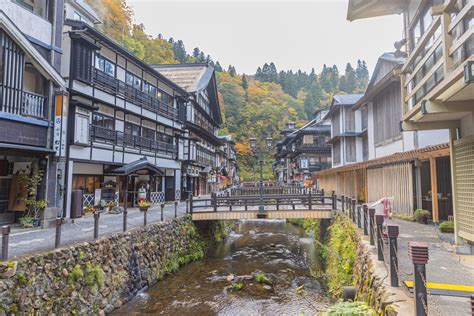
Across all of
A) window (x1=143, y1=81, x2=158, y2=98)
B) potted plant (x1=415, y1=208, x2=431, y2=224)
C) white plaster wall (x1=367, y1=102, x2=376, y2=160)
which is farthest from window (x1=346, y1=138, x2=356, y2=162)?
window (x1=143, y1=81, x2=158, y2=98)

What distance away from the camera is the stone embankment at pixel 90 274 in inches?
246

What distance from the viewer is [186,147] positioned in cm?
3034

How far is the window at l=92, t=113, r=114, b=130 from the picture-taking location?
17.6m

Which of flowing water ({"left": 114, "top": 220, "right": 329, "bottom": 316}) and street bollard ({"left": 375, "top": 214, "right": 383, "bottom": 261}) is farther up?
street bollard ({"left": 375, "top": 214, "right": 383, "bottom": 261})

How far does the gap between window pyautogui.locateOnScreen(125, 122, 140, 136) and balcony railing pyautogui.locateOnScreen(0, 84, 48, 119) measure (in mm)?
7915

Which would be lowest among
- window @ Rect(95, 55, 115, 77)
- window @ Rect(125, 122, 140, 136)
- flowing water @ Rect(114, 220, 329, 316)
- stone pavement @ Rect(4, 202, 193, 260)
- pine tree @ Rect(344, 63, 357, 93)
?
flowing water @ Rect(114, 220, 329, 316)

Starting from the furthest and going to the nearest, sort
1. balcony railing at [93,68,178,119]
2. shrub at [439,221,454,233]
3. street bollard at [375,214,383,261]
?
balcony railing at [93,68,178,119]
shrub at [439,221,454,233]
street bollard at [375,214,383,261]

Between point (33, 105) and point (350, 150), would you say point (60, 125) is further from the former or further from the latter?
point (350, 150)

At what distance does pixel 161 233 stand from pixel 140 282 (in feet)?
9.38

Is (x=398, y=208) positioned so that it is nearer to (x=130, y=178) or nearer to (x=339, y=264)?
(x=339, y=264)

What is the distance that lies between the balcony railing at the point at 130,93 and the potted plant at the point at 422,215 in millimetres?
18799

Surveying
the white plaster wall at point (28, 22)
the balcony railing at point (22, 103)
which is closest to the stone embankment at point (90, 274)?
the balcony railing at point (22, 103)

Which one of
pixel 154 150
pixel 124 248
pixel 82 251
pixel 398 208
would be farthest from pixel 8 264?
pixel 154 150

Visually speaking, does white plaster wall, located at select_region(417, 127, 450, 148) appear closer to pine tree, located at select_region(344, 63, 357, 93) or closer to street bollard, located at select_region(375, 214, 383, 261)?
street bollard, located at select_region(375, 214, 383, 261)
